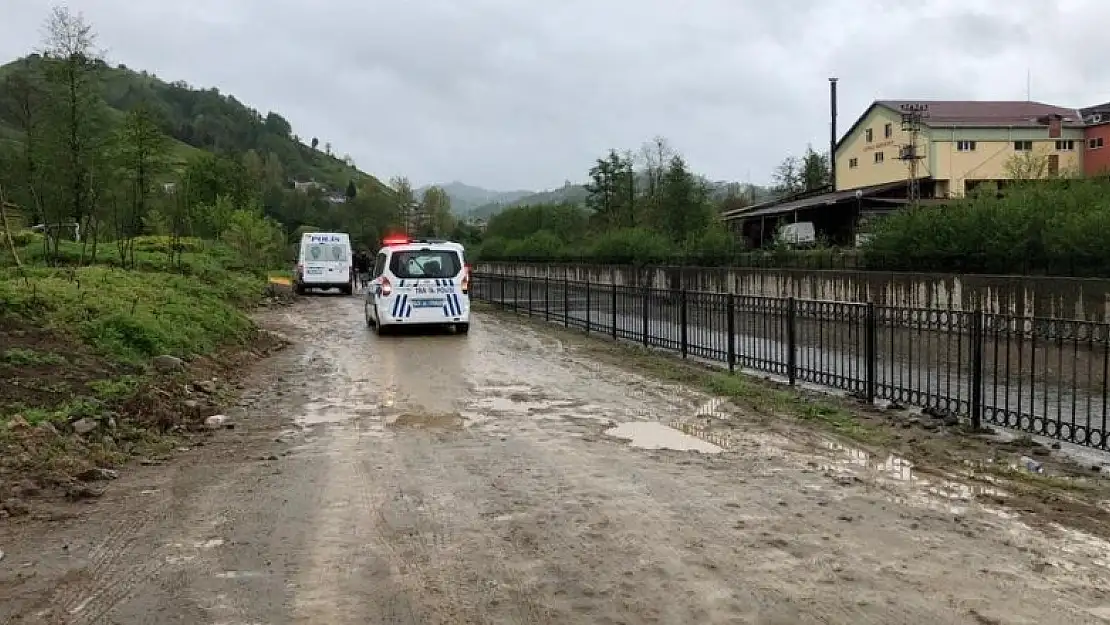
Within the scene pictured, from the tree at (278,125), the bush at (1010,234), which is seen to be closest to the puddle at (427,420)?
the bush at (1010,234)

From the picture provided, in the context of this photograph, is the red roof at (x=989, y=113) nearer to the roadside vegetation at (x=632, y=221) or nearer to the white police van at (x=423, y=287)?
the roadside vegetation at (x=632, y=221)

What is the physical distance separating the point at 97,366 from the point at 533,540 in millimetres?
6308

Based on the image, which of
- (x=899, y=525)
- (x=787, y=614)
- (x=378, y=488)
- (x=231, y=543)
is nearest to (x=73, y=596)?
Answer: (x=231, y=543)

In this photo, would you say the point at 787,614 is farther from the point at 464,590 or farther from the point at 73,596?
the point at 73,596

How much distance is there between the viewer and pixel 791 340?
36.0 ft

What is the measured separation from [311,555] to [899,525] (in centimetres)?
329

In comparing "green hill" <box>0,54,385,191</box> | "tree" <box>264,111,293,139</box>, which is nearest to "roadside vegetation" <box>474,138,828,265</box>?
"green hill" <box>0,54,385,191</box>

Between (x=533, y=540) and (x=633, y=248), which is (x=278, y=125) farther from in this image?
(x=533, y=540)

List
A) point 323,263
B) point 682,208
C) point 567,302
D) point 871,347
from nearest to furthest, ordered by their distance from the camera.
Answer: point 871,347
point 567,302
point 323,263
point 682,208

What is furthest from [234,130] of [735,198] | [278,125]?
[735,198]

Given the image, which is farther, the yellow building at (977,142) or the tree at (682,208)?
the yellow building at (977,142)

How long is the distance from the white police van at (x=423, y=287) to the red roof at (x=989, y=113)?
1516 inches

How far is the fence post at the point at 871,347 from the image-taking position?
380 inches

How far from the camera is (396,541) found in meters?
4.88
